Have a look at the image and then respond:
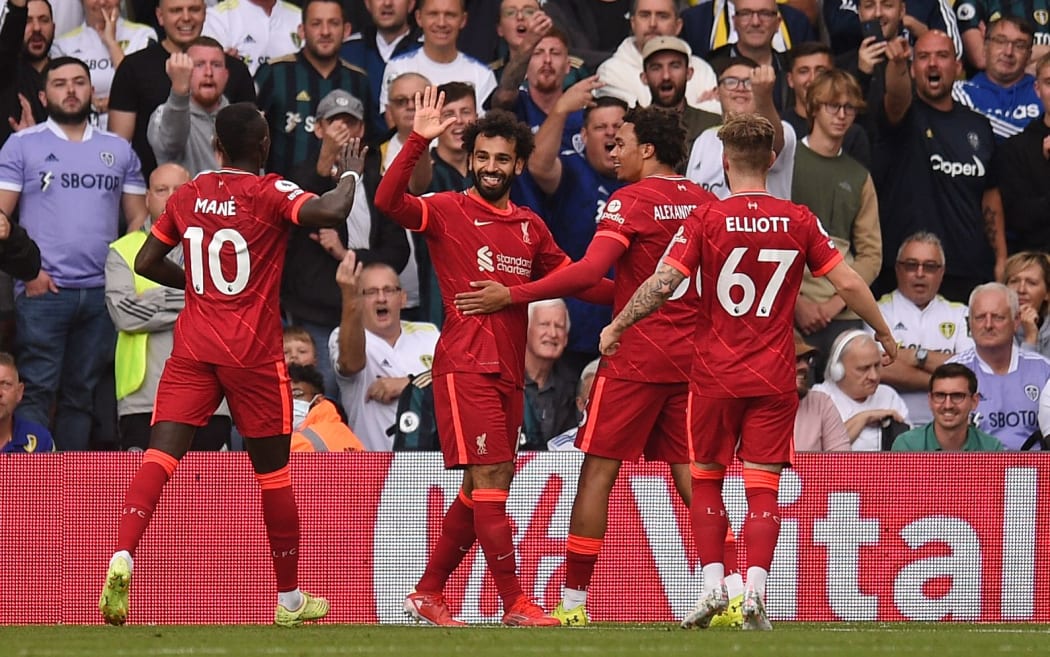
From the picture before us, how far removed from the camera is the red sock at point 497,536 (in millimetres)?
8680

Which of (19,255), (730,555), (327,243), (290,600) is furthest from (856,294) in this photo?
(19,255)

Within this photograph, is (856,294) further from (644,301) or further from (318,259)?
(318,259)

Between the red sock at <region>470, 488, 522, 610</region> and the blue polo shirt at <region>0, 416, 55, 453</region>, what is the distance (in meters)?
3.75

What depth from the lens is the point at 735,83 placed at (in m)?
12.6

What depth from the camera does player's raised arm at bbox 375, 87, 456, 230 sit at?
28.1 feet

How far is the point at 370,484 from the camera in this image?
35.0 ft

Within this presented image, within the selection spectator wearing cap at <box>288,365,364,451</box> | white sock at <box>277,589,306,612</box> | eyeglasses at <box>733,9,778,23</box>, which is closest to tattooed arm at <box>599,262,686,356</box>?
white sock at <box>277,589,306,612</box>

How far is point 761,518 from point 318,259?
16.5ft

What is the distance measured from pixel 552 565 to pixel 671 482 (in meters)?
0.81

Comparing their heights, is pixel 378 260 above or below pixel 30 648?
above

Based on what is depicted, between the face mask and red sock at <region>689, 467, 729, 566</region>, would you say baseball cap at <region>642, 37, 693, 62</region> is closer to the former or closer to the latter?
the face mask

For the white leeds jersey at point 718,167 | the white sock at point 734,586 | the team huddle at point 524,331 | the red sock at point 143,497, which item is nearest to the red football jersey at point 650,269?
the team huddle at point 524,331

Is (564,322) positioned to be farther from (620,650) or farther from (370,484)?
(620,650)

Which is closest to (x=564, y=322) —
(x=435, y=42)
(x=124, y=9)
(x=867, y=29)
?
(x=435, y=42)
